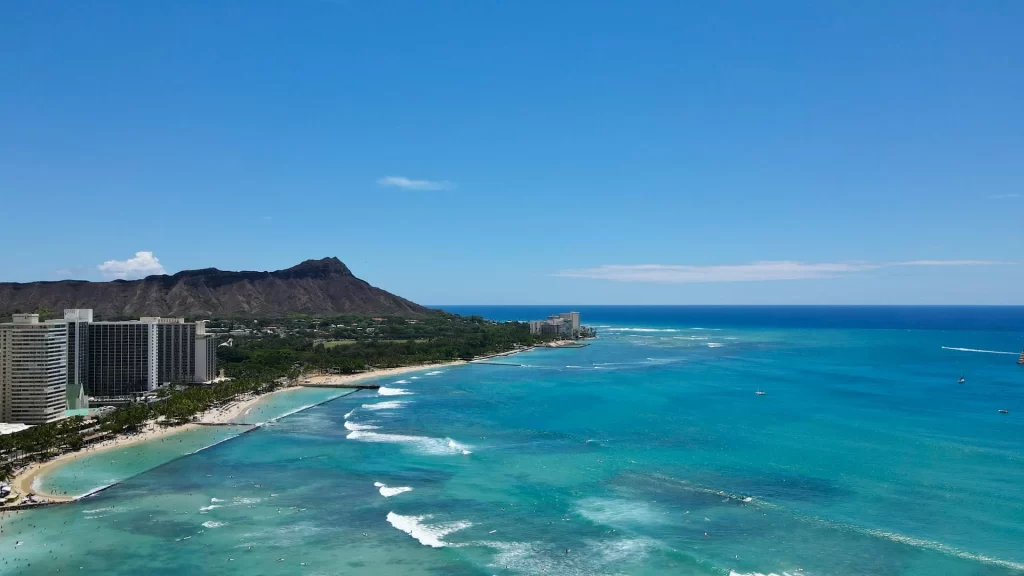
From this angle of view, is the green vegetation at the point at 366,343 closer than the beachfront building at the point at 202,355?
No

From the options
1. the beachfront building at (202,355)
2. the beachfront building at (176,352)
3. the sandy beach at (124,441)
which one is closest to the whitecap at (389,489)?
the sandy beach at (124,441)

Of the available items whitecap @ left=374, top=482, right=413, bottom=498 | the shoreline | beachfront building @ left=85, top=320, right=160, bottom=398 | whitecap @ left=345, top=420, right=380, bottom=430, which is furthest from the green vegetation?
whitecap @ left=374, top=482, right=413, bottom=498

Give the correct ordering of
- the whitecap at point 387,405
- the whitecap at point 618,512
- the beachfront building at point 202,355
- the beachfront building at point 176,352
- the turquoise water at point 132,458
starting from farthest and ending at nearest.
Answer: the beachfront building at point 202,355
the beachfront building at point 176,352
the whitecap at point 387,405
the turquoise water at point 132,458
the whitecap at point 618,512

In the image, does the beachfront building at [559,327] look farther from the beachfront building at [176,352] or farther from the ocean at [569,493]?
the ocean at [569,493]

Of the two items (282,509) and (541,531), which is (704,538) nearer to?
(541,531)

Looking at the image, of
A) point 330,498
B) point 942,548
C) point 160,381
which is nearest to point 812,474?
point 942,548

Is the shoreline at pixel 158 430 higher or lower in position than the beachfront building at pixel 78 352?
lower

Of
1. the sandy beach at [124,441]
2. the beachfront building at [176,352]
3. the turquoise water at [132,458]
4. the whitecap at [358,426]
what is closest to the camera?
the sandy beach at [124,441]

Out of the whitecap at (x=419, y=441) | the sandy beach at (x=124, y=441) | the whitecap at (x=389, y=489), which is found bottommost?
the whitecap at (x=389, y=489)

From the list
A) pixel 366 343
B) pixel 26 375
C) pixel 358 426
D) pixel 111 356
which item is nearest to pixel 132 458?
pixel 26 375
